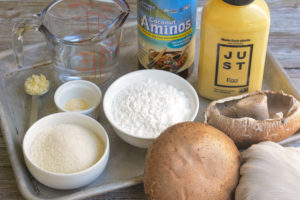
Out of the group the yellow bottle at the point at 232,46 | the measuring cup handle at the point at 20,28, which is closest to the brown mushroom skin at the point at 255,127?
the yellow bottle at the point at 232,46

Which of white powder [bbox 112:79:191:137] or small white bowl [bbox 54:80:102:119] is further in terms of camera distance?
small white bowl [bbox 54:80:102:119]

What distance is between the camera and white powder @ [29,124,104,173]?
0.93 meters

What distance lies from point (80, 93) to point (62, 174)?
306 millimetres

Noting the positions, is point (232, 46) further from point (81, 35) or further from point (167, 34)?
point (81, 35)

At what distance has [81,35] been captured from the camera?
1290 millimetres

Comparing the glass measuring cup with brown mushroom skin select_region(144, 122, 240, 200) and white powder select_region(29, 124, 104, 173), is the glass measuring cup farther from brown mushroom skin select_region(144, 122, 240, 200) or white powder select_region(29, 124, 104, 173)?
brown mushroom skin select_region(144, 122, 240, 200)

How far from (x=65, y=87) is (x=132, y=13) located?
0.51 metres

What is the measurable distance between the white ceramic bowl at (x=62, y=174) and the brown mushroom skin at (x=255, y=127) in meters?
0.26

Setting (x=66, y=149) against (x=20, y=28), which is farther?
(x=20, y=28)

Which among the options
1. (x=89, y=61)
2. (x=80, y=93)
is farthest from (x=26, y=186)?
(x=89, y=61)

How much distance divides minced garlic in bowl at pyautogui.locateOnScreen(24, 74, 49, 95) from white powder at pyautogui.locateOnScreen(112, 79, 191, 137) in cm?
21

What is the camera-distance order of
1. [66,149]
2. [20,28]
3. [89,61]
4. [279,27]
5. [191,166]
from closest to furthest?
[191,166] < [66,149] < [20,28] < [89,61] < [279,27]

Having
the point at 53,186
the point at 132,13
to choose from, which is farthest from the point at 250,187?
the point at 132,13

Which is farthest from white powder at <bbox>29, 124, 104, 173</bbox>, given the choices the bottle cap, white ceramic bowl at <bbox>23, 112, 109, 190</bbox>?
the bottle cap
